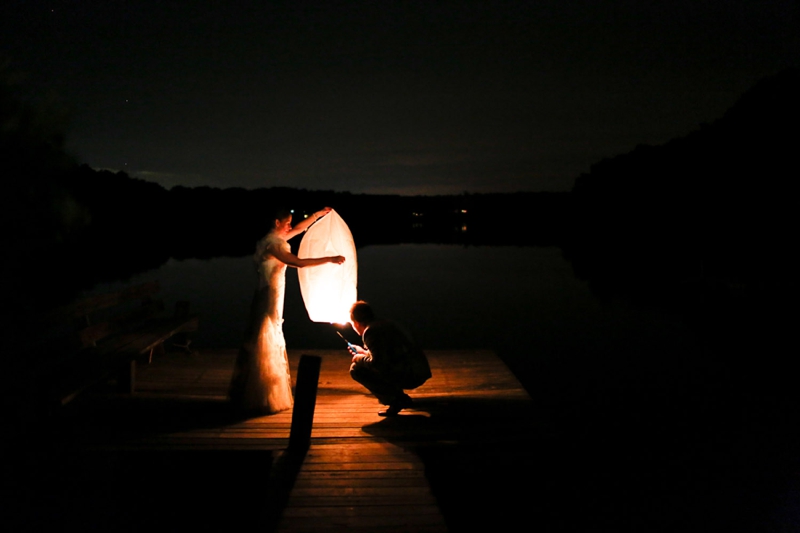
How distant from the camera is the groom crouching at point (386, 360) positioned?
5.86 metres

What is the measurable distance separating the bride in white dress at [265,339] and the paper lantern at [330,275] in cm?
20

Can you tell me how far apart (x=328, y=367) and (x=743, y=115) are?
133 feet

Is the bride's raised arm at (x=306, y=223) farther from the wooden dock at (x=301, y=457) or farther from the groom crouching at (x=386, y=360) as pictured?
the wooden dock at (x=301, y=457)

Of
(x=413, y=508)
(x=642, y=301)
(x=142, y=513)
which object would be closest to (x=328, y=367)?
(x=142, y=513)

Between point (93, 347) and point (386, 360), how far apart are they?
370 cm

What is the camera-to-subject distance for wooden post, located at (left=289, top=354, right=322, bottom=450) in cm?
506

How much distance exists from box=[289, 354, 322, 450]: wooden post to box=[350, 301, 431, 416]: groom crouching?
890 millimetres

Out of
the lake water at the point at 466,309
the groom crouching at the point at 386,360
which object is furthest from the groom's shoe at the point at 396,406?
the lake water at the point at 466,309

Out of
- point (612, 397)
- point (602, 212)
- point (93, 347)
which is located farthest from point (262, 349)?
point (602, 212)

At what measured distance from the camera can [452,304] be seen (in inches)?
922

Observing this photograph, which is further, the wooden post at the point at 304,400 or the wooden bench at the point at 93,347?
the wooden bench at the point at 93,347

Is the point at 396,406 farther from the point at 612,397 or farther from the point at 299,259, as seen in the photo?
the point at 612,397

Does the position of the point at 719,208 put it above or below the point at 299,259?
above

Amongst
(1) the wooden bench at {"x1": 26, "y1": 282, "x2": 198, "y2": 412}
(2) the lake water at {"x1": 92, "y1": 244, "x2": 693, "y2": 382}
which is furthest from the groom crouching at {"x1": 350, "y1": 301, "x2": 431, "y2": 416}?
(2) the lake water at {"x1": 92, "y1": 244, "x2": 693, "y2": 382}
